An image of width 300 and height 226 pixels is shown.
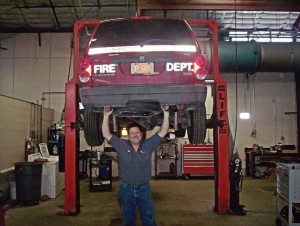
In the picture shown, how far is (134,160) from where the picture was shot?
355 cm

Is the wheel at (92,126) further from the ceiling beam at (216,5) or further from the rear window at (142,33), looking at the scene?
the ceiling beam at (216,5)

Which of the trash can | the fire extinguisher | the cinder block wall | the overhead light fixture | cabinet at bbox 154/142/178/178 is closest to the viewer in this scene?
the trash can

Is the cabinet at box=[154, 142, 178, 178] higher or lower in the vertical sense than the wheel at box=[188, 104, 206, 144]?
lower

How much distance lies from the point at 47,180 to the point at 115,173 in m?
3.49

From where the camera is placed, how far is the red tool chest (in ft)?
32.8

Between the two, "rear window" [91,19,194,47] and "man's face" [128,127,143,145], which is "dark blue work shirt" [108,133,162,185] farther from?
"rear window" [91,19,194,47]

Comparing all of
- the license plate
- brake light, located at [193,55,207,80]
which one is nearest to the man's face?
the license plate

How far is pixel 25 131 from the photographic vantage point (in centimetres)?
806

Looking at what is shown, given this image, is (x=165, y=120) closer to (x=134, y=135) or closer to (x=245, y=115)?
(x=134, y=135)

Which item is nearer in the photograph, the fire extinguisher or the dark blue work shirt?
the dark blue work shirt

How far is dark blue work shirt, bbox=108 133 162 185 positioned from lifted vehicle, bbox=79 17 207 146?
40 cm

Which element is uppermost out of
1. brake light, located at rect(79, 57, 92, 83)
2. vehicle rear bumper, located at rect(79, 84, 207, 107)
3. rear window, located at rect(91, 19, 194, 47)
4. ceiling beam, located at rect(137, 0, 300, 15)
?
ceiling beam, located at rect(137, 0, 300, 15)

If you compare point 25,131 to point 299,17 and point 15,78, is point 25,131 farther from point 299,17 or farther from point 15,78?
point 299,17

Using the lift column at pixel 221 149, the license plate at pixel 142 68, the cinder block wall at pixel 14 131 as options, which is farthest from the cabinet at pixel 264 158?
the license plate at pixel 142 68
